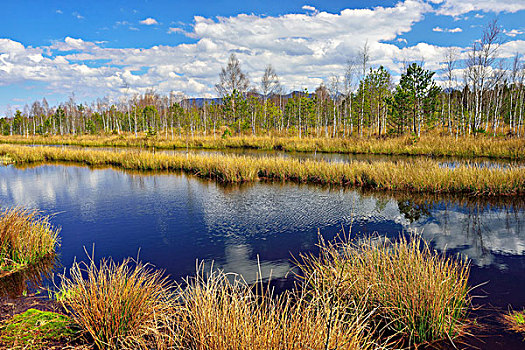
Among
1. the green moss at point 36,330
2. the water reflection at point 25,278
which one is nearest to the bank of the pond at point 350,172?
the water reflection at point 25,278

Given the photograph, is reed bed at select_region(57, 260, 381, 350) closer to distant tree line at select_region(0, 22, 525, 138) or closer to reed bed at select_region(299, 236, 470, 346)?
reed bed at select_region(299, 236, 470, 346)

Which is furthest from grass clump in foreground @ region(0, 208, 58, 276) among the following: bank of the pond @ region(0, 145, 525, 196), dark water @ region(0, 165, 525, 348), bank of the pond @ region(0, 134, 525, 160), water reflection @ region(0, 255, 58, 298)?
bank of the pond @ region(0, 134, 525, 160)

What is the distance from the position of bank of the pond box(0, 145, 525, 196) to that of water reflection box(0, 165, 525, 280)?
0.83 m

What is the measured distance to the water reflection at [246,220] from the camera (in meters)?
8.09

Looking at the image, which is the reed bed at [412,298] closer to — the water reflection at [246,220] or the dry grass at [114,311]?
the dry grass at [114,311]

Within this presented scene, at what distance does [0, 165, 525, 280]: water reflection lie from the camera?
8.09 meters

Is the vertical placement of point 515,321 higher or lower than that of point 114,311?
lower

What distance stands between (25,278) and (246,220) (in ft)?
20.2

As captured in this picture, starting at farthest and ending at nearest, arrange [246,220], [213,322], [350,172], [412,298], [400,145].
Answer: [400,145] < [350,172] < [246,220] < [412,298] < [213,322]

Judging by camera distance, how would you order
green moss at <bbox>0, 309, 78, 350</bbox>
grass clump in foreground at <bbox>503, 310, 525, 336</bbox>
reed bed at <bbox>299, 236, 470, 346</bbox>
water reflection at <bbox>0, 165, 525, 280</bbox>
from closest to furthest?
1. green moss at <bbox>0, 309, 78, 350</bbox>
2. reed bed at <bbox>299, 236, 470, 346</bbox>
3. grass clump in foreground at <bbox>503, 310, 525, 336</bbox>
4. water reflection at <bbox>0, 165, 525, 280</bbox>

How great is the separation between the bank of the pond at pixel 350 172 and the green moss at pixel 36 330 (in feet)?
44.9

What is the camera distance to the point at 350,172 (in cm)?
1673

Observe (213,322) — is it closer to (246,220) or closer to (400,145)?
(246,220)

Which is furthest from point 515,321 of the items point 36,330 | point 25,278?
point 25,278
